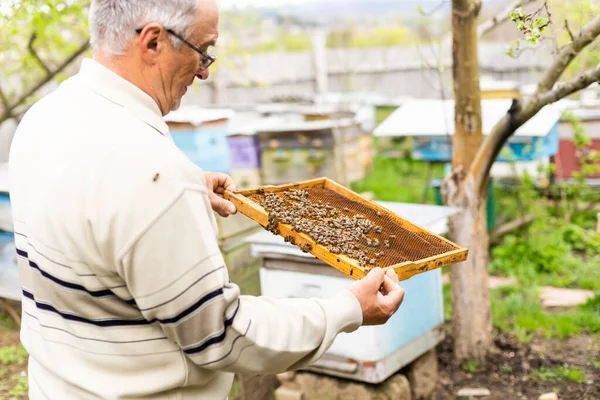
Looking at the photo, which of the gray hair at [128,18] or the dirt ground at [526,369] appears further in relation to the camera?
the dirt ground at [526,369]

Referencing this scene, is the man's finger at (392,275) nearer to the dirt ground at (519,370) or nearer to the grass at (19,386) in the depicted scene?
the dirt ground at (519,370)

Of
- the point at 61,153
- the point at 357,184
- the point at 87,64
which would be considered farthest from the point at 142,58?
the point at 357,184

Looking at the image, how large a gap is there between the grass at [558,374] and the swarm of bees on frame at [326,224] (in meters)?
2.22

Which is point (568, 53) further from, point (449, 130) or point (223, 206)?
point (449, 130)

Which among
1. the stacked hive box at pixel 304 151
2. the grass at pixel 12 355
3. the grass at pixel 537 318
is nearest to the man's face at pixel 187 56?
the grass at pixel 537 318

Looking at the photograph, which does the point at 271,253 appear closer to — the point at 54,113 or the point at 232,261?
the point at 232,261

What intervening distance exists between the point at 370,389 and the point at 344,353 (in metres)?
0.26

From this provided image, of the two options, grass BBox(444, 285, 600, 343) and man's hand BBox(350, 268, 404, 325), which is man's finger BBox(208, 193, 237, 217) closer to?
man's hand BBox(350, 268, 404, 325)

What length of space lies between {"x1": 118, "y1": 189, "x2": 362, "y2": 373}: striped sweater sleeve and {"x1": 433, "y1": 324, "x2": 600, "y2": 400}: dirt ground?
2.65 m

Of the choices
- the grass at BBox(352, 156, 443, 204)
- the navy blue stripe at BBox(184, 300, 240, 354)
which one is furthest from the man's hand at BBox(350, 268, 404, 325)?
the grass at BBox(352, 156, 443, 204)

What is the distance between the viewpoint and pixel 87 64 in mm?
1513

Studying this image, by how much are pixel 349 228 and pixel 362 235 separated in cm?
6

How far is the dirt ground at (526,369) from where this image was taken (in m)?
3.77

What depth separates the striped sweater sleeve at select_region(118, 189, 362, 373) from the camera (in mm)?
1315
